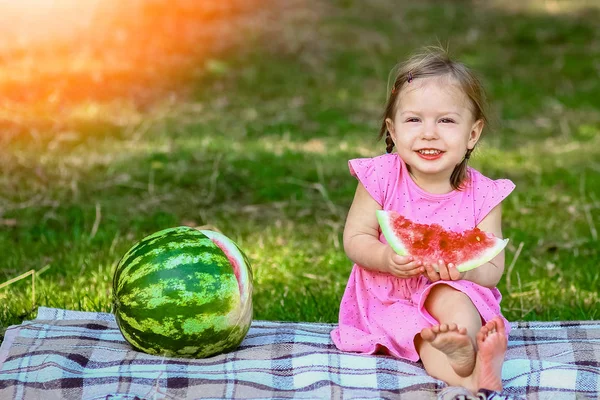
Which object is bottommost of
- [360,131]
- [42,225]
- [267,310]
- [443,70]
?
[267,310]

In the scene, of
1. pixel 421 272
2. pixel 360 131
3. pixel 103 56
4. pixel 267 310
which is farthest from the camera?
pixel 103 56

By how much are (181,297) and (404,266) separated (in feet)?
3.14

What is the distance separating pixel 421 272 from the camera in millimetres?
3836

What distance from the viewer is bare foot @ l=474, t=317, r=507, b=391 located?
11.4ft

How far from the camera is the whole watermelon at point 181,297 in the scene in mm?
3709

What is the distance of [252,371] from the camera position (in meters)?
3.74

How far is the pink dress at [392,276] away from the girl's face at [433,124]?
196mm

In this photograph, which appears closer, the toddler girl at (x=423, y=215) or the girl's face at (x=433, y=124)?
the toddler girl at (x=423, y=215)

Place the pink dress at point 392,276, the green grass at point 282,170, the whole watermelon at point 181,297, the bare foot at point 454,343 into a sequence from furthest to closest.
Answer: the green grass at point 282,170 → the pink dress at point 392,276 → the whole watermelon at point 181,297 → the bare foot at point 454,343

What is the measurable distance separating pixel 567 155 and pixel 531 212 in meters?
1.95

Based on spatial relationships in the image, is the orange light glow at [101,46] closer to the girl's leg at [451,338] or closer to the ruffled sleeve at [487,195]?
the ruffled sleeve at [487,195]

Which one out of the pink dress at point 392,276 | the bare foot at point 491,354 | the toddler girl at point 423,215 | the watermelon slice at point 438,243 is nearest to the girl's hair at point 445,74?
the toddler girl at point 423,215

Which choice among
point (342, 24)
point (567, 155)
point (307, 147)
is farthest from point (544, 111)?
point (342, 24)

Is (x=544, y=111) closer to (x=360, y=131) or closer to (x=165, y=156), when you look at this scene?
(x=360, y=131)
